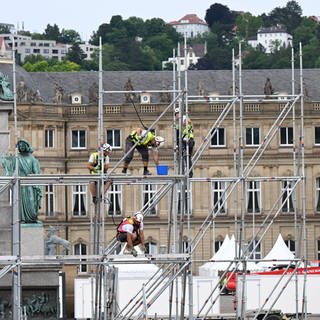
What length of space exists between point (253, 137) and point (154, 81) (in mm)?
5948

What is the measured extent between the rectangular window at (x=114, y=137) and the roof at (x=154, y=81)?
153 cm

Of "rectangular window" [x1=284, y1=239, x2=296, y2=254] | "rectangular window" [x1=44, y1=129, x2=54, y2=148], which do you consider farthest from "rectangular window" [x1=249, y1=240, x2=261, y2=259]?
"rectangular window" [x1=44, y1=129, x2=54, y2=148]

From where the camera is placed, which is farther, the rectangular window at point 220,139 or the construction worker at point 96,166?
the rectangular window at point 220,139

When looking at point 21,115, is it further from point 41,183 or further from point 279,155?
point 41,183

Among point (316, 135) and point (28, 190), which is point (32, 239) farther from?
point (316, 135)

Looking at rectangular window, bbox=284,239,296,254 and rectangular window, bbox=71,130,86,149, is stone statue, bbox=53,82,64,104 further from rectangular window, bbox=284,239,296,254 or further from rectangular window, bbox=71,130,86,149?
rectangular window, bbox=284,239,296,254

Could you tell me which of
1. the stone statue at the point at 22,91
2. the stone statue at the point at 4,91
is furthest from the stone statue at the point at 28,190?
the stone statue at the point at 22,91

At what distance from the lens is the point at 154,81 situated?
130m

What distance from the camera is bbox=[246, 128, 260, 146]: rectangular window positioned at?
129m

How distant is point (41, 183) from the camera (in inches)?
2229

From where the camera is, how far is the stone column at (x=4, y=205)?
5875 cm

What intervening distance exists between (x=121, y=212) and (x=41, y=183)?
232 feet

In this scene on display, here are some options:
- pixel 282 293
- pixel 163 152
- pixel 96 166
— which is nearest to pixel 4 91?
pixel 96 166

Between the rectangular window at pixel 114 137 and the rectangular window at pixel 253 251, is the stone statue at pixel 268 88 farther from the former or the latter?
the rectangular window at pixel 253 251
